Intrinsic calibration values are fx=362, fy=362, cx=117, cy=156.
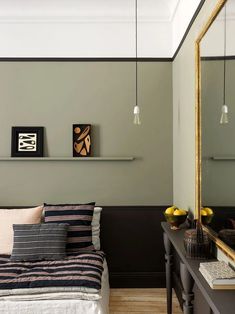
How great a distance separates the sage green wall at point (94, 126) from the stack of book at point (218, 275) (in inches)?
79.8

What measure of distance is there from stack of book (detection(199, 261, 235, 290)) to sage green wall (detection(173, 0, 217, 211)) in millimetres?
1067

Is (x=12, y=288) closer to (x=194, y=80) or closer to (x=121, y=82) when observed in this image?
(x=194, y=80)

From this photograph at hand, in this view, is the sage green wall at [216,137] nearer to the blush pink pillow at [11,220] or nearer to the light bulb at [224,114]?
the light bulb at [224,114]

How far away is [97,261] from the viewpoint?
304 cm

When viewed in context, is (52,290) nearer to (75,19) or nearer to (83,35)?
(83,35)

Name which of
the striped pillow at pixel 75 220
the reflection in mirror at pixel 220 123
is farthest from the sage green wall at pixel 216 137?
the striped pillow at pixel 75 220

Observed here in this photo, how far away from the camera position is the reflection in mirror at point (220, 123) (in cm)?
184

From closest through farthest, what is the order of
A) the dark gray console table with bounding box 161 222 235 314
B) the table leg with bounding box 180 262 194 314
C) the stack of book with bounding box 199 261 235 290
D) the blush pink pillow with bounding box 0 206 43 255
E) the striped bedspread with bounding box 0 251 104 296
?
the dark gray console table with bounding box 161 222 235 314, the stack of book with bounding box 199 261 235 290, the table leg with bounding box 180 262 194 314, the striped bedspread with bounding box 0 251 104 296, the blush pink pillow with bounding box 0 206 43 255

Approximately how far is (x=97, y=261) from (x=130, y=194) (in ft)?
3.23

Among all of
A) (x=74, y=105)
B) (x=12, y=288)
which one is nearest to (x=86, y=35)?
(x=74, y=105)

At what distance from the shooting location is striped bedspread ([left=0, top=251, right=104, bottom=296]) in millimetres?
2467

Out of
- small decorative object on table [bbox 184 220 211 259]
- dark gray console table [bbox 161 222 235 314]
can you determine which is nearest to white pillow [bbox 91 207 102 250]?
dark gray console table [bbox 161 222 235 314]

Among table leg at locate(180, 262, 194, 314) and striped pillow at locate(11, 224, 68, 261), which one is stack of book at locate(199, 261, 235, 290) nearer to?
table leg at locate(180, 262, 194, 314)

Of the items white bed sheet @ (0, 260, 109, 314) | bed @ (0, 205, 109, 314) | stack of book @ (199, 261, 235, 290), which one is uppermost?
stack of book @ (199, 261, 235, 290)
